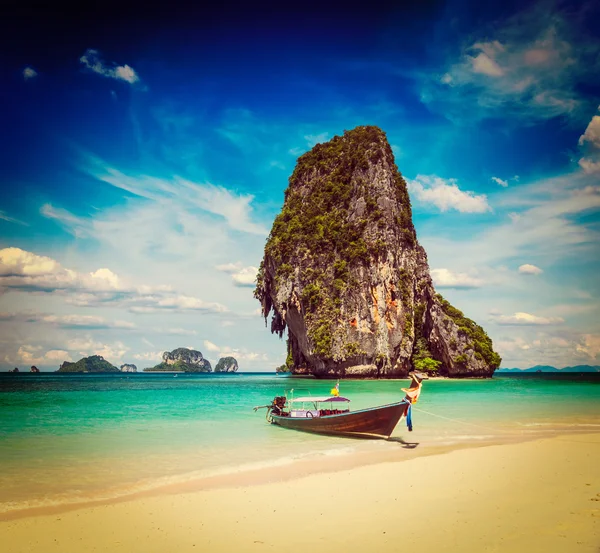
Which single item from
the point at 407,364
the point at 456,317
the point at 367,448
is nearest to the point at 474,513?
the point at 367,448

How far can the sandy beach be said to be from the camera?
5.52m

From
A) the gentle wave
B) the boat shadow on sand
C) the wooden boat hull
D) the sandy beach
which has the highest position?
the wooden boat hull

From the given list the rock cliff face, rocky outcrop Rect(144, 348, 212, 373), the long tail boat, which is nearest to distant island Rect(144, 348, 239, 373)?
rocky outcrop Rect(144, 348, 212, 373)

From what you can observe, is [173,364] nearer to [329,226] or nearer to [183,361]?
[183,361]

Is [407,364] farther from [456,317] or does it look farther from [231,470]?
[231,470]

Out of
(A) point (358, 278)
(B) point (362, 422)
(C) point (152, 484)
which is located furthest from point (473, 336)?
(C) point (152, 484)

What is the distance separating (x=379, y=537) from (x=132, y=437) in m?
10.9

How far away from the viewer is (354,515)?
650cm

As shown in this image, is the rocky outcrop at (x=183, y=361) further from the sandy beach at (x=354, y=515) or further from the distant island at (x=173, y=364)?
the sandy beach at (x=354, y=515)

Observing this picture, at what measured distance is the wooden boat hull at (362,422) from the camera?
42.0 feet

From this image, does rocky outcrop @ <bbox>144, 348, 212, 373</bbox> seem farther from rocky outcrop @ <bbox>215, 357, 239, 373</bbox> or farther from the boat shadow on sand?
the boat shadow on sand

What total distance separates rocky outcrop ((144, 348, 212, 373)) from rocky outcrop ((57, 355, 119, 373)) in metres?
20.6

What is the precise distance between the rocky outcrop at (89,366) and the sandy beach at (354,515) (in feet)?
542

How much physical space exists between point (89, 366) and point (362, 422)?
537ft
